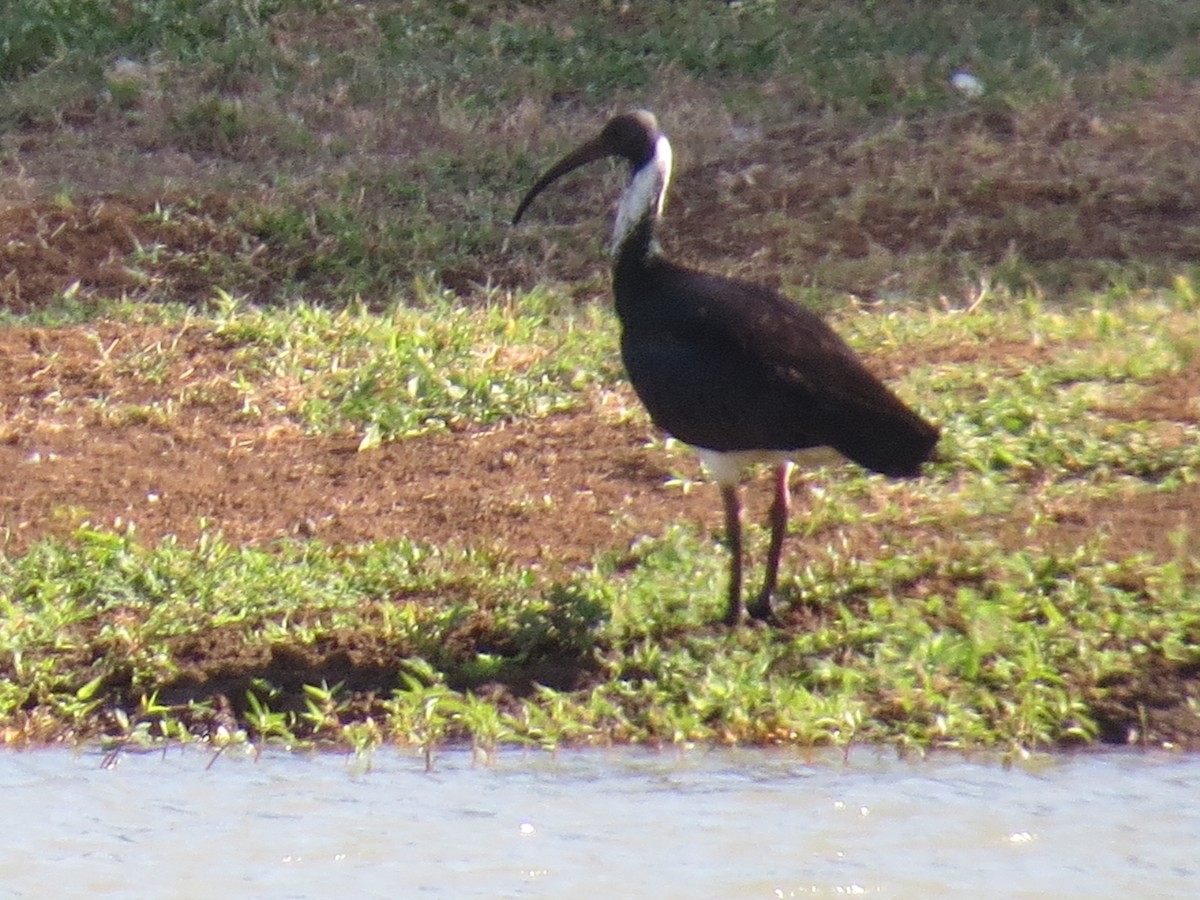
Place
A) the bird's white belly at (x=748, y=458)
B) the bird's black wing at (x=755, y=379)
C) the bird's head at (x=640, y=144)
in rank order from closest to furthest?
the bird's black wing at (x=755, y=379) → the bird's white belly at (x=748, y=458) → the bird's head at (x=640, y=144)

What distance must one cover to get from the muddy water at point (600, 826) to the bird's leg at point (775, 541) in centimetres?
72

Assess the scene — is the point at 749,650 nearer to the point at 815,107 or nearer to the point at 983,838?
the point at 983,838

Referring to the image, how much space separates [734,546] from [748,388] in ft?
1.33

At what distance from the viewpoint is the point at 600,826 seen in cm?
443

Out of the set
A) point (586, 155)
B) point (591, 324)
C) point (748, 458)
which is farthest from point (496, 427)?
point (748, 458)

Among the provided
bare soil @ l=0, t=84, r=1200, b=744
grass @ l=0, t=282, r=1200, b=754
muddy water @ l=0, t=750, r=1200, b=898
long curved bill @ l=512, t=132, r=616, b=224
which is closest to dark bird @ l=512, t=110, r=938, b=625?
grass @ l=0, t=282, r=1200, b=754

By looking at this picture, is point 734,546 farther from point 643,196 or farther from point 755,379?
point 643,196

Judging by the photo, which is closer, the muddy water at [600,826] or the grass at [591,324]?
the muddy water at [600,826]

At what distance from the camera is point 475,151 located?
10141mm

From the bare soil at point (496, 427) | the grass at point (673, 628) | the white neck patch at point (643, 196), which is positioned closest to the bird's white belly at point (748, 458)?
the grass at point (673, 628)

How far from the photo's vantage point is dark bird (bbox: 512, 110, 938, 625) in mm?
5414

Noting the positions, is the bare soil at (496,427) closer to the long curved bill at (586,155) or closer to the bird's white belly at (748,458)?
the bird's white belly at (748,458)

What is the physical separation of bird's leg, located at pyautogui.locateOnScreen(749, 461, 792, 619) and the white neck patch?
0.85 m

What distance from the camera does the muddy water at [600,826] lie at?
13.5ft
